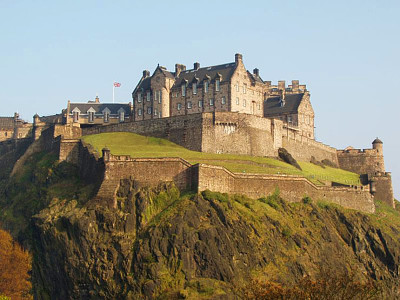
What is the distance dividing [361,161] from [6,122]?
63.9 metres

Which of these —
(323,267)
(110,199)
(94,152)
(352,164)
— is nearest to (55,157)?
(94,152)

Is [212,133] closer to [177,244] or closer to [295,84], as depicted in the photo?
[177,244]

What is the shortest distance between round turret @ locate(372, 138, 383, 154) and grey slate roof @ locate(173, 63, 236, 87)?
2892cm

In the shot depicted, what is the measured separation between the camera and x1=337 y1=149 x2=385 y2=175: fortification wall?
123750 mm

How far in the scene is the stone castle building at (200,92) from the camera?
109438 mm

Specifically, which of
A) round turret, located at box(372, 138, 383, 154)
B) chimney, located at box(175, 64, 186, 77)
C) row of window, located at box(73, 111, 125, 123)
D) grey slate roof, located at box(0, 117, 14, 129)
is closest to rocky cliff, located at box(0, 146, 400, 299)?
row of window, located at box(73, 111, 125, 123)

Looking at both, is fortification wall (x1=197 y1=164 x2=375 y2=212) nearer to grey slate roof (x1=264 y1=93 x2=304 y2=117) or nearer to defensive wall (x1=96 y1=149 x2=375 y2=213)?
defensive wall (x1=96 y1=149 x2=375 y2=213)

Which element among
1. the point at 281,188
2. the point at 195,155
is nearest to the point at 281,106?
the point at 195,155

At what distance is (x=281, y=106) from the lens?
127 meters

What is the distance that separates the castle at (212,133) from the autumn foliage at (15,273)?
1056 centimetres

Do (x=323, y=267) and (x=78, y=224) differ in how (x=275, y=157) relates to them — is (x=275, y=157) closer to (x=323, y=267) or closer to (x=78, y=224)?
(x=323, y=267)

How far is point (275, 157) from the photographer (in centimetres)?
10544

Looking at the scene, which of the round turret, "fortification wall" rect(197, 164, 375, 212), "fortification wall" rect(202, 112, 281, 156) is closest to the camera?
"fortification wall" rect(197, 164, 375, 212)

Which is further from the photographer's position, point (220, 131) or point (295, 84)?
point (295, 84)
